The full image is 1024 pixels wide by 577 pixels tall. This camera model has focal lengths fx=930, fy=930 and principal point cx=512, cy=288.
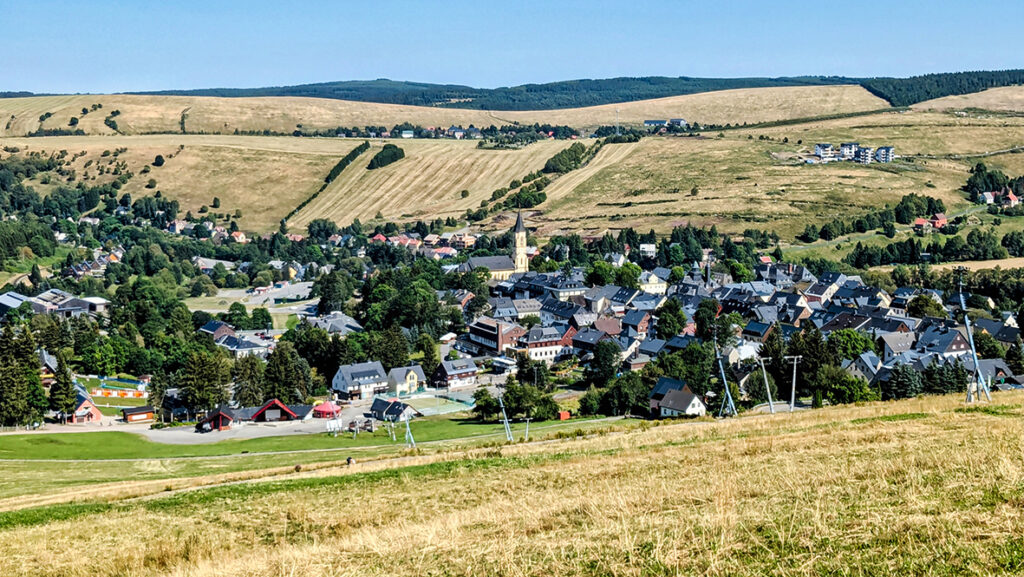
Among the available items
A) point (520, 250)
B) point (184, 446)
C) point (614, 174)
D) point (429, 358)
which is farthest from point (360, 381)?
point (614, 174)

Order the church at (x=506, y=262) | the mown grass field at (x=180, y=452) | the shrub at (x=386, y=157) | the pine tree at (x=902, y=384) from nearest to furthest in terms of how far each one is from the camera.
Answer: the mown grass field at (x=180, y=452)
the pine tree at (x=902, y=384)
the church at (x=506, y=262)
the shrub at (x=386, y=157)

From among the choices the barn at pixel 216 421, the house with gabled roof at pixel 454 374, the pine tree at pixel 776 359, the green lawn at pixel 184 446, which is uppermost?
the pine tree at pixel 776 359

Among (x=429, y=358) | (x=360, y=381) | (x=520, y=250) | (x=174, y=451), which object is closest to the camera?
(x=174, y=451)

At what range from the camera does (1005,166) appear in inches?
5645

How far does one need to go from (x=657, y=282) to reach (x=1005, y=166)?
77.2m

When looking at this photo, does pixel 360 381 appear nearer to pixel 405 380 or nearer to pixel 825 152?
pixel 405 380

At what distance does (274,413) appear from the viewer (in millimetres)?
60312

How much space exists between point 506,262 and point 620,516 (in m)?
98.4

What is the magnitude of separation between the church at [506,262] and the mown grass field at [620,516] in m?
84.4

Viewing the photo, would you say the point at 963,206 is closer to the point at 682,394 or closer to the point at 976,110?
the point at 976,110

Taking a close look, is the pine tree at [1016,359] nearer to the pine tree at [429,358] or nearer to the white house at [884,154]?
the pine tree at [429,358]

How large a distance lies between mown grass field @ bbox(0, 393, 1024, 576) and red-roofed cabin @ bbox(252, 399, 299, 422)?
38.6m

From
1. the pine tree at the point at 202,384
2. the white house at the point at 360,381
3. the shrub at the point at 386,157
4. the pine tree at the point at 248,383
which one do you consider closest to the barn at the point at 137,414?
the pine tree at the point at 202,384

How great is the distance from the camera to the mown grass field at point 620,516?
921cm
